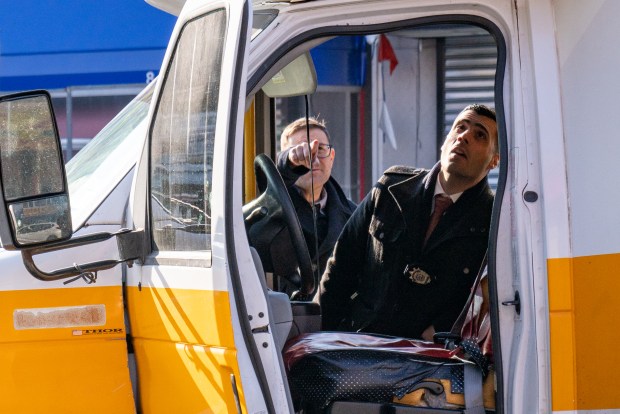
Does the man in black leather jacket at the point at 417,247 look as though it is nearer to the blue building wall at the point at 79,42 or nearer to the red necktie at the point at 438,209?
the red necktie at the point at 438,209

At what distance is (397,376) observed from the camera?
3125 mm

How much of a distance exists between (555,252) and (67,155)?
24.8 feet

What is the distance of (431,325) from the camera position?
409 centimetres

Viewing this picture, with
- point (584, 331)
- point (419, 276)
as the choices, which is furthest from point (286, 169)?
point (584, 331)

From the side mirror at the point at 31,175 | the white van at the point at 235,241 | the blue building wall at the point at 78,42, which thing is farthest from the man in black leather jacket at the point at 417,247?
the blue building wall at the point at 78,42

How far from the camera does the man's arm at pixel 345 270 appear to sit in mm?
4418

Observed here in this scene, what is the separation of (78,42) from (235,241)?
24.5 ft

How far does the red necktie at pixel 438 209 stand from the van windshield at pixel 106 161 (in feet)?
4.07

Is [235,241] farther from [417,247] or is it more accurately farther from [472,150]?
[472,150]

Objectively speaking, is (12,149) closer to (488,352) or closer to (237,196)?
(237,196)

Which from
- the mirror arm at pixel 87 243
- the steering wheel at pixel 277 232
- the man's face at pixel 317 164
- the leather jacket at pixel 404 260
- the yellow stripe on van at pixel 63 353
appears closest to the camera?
the mirror arm at pixel 87 243

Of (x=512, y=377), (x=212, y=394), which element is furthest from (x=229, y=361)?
(x=512, y=377)

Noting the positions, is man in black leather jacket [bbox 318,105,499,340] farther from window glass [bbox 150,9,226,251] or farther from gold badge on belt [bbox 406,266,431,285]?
window glass [bbox 150,9,226,251]

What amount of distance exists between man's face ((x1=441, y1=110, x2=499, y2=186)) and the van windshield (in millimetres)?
1266
